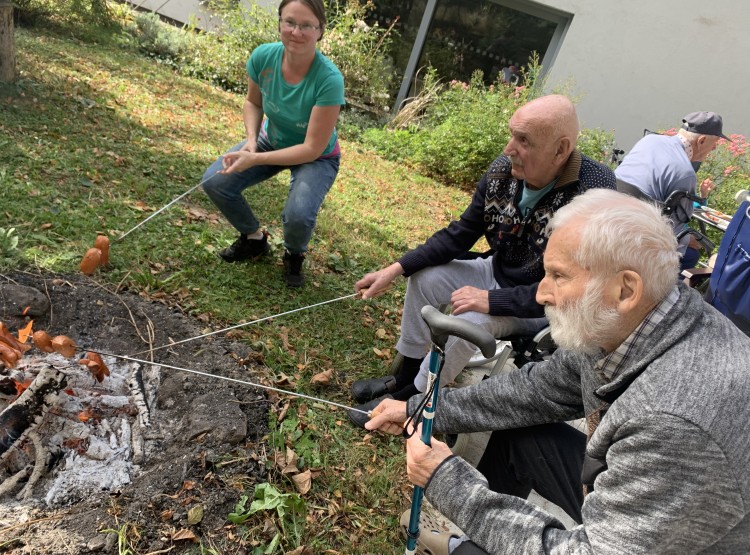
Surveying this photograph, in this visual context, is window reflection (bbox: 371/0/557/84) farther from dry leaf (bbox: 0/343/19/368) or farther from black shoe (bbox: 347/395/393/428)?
dry leaf (bbox: 0/343/19/368)

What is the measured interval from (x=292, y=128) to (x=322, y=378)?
169 cm

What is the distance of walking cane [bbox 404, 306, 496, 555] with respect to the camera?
1.69 meters

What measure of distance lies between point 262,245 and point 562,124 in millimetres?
2443

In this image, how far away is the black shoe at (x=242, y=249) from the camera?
3.99 metres

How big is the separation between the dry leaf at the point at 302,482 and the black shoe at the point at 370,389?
71cm

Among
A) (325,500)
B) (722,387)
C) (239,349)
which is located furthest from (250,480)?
(722,387)

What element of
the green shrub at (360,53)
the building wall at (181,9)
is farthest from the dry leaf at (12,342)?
the building wall at (181,9)

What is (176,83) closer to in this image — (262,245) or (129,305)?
(262,245)

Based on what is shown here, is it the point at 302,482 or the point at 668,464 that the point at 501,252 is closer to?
the point at 302,482

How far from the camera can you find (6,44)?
208 inches

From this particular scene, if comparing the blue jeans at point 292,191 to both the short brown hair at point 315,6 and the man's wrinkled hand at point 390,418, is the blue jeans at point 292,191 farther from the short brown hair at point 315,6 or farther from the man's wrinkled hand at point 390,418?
the man's wrinkled hand at point 390,418

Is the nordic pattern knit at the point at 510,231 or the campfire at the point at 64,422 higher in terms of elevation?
the nordic pattern knit at the point at 510,231

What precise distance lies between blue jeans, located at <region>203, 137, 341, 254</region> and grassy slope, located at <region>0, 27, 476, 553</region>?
0.45 m

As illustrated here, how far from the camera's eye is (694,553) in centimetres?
133
